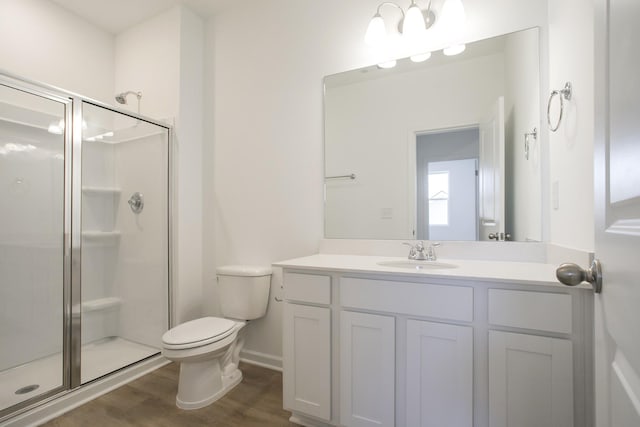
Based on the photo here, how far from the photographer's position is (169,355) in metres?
1.63

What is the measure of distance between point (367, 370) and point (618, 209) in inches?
44.5

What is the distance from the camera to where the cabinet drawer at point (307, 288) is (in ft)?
4.72

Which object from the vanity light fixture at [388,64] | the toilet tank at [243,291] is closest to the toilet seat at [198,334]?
the toilet tank at [243,291]

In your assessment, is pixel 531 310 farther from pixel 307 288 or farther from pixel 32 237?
pixel 32 237

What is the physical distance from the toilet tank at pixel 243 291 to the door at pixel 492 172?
141 centimetres

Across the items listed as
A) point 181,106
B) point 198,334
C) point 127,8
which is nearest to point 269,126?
point 181,106

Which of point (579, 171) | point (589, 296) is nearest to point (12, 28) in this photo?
point (579, 171)

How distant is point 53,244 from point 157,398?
1176 millimetres

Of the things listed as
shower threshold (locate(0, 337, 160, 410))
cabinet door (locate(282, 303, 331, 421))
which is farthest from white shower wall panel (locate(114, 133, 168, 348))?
cabinet door (locate(282, 303, 331, 421))

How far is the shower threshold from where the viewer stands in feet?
5.58

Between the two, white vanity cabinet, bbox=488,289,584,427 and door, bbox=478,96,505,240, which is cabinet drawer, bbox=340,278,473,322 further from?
door, bbox=478,96,505,240

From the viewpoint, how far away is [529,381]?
3.45ft

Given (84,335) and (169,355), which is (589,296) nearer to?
(169,355)

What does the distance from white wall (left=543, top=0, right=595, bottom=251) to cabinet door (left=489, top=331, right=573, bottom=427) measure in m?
0.40
